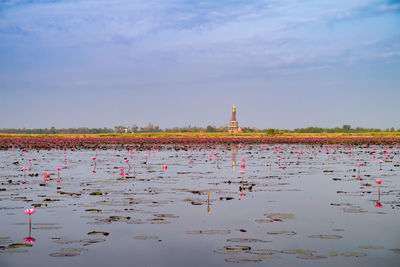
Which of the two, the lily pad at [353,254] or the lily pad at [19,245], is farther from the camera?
the lily pad at [19,245]

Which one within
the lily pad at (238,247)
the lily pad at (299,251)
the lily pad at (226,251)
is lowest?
the lily pad at (226,251)

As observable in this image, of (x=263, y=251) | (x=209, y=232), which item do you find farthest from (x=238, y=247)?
(x=209, y=232)

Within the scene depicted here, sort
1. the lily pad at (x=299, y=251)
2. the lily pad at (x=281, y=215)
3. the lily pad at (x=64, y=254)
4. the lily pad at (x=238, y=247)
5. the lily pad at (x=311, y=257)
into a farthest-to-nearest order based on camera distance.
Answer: the lily pad at (x=281, y=215) → the lily pad at (x=238, y=247) → the lily pad at (x=299, y=251) → the lily pad at (x=64, y=254) → the lily pad at (x=311, y=257)

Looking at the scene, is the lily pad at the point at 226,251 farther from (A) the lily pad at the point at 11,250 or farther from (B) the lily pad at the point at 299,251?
(A) the lily pad at the point at 11,250

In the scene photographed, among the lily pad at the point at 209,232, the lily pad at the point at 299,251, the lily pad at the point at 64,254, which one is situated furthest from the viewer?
the lily pad at the point at 209,232

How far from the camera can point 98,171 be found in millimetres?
23844

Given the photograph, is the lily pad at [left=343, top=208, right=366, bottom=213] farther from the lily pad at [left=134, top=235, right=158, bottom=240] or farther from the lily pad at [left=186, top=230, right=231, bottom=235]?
the lily pad at [left=134, top=235, right=158, bottom=240]

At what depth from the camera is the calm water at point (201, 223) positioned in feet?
26.2

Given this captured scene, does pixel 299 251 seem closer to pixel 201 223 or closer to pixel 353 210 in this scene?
pixel 201 223

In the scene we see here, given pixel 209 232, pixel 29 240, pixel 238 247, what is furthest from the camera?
pixel 209 232

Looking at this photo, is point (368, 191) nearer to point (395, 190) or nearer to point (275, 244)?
point (395, 190)

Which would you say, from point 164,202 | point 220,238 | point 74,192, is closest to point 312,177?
point 164,202

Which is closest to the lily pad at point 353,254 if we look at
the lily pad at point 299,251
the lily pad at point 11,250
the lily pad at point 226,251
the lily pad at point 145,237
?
the lily pad at point 299,251

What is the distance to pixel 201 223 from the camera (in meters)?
10.7
